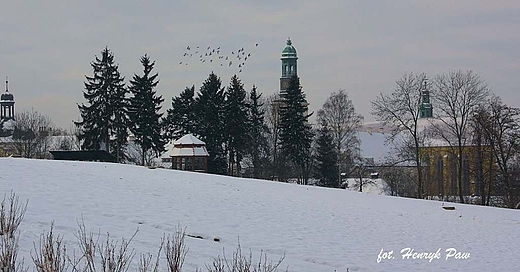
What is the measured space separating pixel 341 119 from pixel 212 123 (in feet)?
45.2

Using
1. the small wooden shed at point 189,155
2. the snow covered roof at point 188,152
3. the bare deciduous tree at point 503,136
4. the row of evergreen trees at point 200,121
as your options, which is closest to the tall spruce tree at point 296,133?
the row of evergreen trees at point 200,121

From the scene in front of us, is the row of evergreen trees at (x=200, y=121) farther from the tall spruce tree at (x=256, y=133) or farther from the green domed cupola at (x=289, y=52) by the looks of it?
the green domed cupola at (x=289, y=52)

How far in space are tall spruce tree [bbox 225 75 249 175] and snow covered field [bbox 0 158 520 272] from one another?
97.5 ft

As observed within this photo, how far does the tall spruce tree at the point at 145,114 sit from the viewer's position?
2324 inches

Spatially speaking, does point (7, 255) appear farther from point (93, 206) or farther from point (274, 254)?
point (93, 206)

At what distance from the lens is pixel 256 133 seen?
214 ft

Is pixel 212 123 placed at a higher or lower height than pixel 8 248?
higher

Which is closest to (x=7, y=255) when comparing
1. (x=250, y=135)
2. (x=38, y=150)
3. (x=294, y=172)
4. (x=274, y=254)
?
(x=274, y=254)

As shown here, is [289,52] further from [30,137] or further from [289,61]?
[30,137]

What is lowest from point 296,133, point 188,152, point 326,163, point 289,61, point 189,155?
point 326,163

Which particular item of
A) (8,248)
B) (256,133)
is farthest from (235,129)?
(8,248)

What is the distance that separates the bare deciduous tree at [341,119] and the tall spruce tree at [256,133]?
5.81 m

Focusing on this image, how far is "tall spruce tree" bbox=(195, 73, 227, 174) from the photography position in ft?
191

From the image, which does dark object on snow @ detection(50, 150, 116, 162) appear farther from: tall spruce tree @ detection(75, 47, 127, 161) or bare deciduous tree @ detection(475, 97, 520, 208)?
bare deciduous tree @ detection(475, 97, 520, 208)
